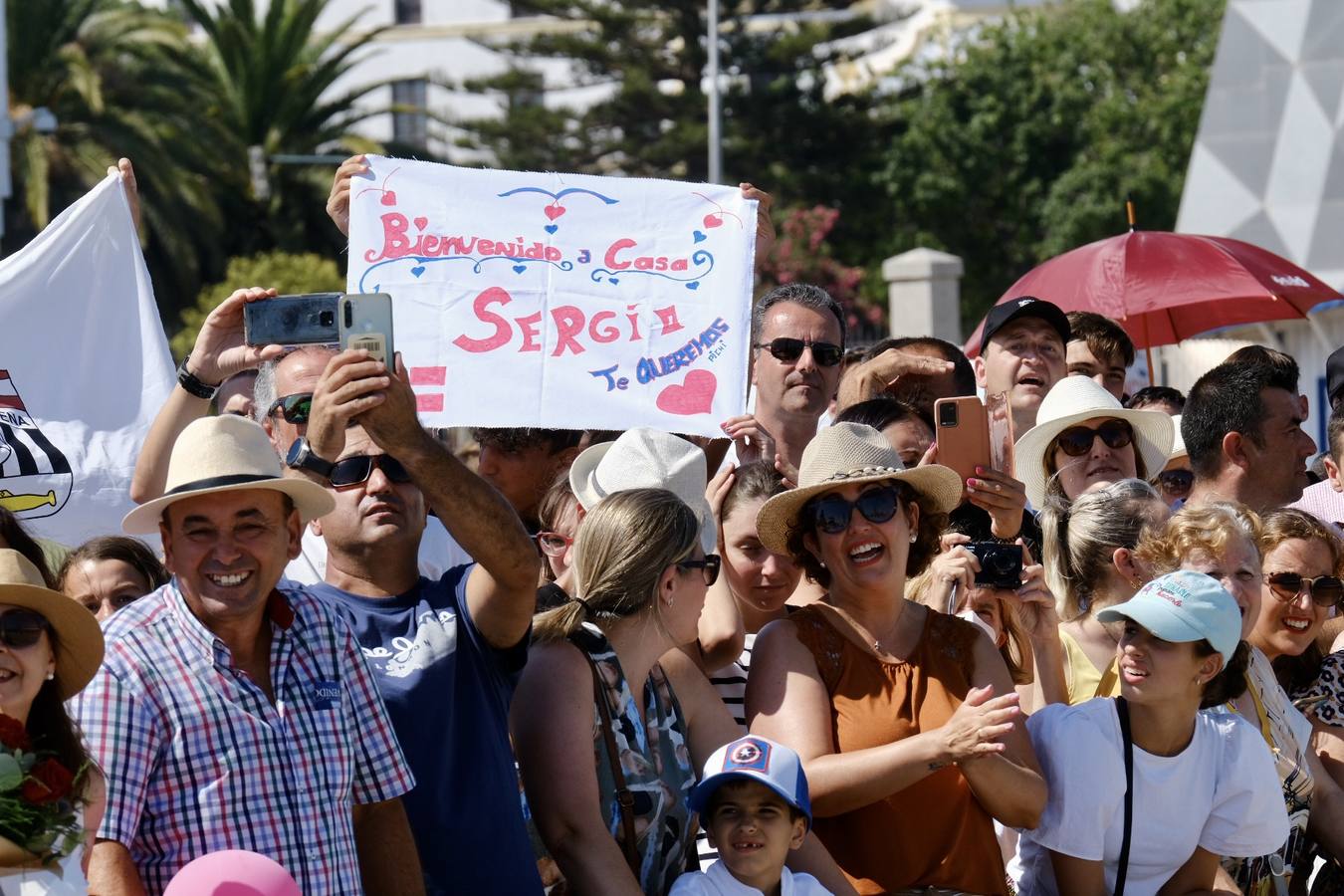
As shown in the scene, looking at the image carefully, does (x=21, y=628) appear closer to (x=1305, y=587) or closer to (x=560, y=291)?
(x=560, y=291)

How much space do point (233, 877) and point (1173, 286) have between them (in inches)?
239

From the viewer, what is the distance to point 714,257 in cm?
616

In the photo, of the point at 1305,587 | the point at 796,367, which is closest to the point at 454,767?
the point at 796,367

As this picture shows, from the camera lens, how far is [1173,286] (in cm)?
840

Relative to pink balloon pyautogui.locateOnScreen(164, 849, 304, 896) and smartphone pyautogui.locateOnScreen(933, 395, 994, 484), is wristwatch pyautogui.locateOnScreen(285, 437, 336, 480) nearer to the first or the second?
pink balloon pyautogui.locateOnScreen(164, 849, 304, 896)

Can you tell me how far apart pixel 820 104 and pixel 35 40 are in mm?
16691

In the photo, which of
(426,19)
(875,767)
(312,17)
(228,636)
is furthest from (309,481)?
(426,19)

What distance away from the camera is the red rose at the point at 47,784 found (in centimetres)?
309

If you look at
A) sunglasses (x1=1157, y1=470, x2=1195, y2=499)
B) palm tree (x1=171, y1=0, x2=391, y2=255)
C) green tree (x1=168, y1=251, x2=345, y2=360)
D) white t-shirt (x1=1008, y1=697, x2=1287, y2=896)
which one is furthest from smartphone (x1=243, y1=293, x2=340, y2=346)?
palm tree (x1=171, y1=0, x2=391, y2=255)

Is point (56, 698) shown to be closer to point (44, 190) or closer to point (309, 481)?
point (309, 481)

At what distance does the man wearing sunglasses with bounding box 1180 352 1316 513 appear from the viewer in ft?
21.1

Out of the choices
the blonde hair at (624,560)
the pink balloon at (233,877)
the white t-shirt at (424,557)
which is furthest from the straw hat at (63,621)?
the white t-shirt at (424,557)

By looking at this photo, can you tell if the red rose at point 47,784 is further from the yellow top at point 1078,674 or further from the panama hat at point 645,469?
the yellow top at point 1078,674

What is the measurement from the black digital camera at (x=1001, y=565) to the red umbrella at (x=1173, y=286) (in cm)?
387
